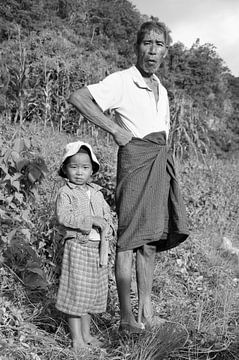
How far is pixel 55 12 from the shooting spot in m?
20.0

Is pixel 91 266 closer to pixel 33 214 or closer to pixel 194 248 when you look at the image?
pixel 33 214

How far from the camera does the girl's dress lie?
8.81 ft

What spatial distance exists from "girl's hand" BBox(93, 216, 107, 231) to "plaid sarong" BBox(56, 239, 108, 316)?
0.10 metres

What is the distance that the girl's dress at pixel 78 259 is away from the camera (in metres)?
2.69

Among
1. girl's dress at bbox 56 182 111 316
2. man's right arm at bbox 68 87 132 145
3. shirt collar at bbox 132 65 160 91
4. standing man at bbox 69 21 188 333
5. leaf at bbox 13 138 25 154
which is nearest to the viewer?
girl's dress at bbox 56 182 111 316

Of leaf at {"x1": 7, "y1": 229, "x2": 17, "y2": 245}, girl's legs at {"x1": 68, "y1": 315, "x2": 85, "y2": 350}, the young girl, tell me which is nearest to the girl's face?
the young girl

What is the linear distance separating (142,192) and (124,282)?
0.55m

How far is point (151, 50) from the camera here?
301cm

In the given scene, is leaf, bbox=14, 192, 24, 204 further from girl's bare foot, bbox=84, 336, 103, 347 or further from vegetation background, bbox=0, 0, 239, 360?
girl's bare foot, bbox=84, 336, 103, 347

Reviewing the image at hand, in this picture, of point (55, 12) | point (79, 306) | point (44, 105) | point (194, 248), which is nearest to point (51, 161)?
point (194, 248)

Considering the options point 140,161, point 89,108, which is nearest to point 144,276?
point 140,161

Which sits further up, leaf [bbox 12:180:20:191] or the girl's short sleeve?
the girl's short sleeve

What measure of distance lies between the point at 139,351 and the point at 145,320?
15.9 inches

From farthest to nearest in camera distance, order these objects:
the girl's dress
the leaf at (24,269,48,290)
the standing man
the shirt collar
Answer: the leaf at (24,269,48,290) → the shirt collar → the standing man → the girl's dress
